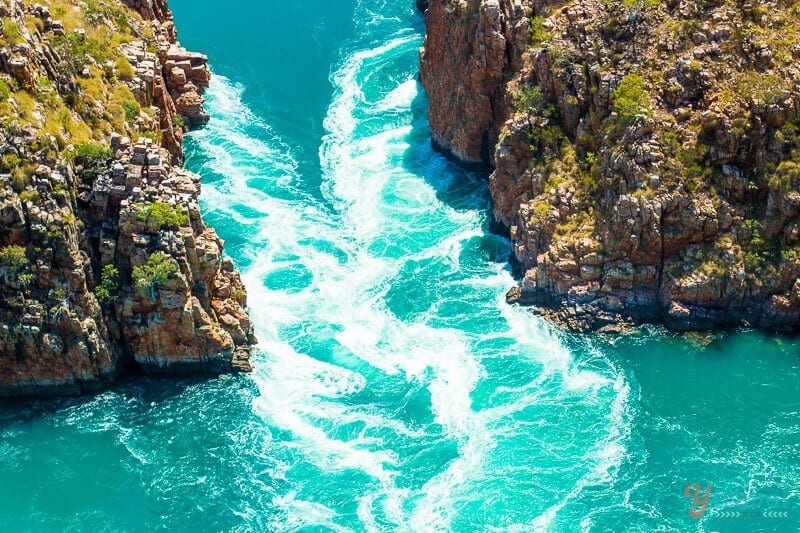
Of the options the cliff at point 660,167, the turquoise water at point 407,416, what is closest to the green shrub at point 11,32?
the turquoise water at point 407,416

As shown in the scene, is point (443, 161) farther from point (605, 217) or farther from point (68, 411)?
point (68, 411)

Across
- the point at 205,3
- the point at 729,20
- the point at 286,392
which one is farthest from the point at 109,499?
the point at 205,3

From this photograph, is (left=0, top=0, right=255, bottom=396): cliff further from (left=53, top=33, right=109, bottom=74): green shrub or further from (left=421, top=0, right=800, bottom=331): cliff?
(left=421, top=0, right=800, bottom=331): cliff

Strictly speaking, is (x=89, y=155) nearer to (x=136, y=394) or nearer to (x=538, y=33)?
(x=136, y=394)

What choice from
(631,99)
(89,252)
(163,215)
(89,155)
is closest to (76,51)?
(89,155)

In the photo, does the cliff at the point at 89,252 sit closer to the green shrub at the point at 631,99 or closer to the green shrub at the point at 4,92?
the green shrub at the point at 4,92
